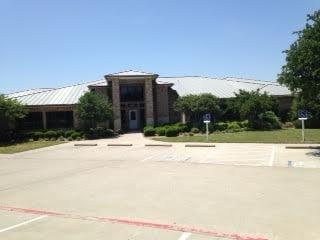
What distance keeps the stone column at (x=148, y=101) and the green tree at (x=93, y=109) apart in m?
4.51

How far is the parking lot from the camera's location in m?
9.09

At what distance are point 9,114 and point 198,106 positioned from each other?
15892 millimetres

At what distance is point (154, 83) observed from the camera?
145 ft

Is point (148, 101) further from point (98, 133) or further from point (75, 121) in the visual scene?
point (75, 121)

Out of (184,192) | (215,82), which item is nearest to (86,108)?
(215,82)

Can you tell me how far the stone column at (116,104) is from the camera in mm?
42281

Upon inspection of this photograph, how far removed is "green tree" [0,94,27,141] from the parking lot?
16616mm

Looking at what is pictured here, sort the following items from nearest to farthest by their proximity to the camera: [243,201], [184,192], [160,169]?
[243,201] → [184,192] → [160,169]

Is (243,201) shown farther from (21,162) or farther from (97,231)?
(21,162)

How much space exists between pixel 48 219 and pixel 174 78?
42.7 meters

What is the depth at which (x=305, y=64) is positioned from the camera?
2100 centimetres

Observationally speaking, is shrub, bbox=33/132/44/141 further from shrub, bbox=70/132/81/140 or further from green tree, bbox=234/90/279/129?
green tree, bbox=234/90/279/129

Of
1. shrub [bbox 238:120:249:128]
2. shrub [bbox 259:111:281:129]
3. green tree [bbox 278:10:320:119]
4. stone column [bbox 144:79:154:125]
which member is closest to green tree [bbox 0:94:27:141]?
stone column [bbox 144:79:154:125]

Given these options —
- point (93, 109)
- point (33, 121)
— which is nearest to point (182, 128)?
point (93, 109)
